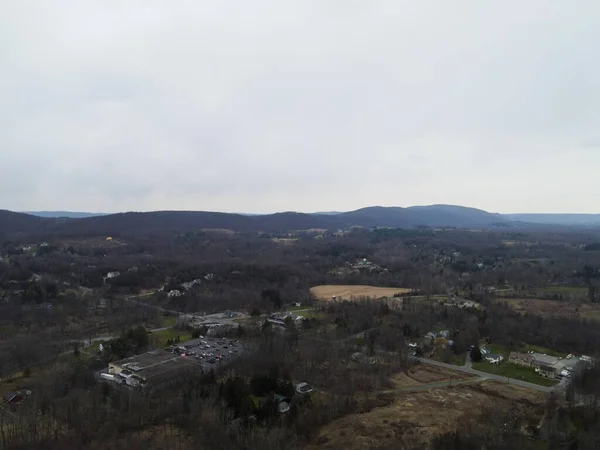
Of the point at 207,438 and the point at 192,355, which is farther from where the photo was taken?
the point at 192,355

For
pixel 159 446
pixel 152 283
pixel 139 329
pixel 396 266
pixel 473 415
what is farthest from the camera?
pixel 396 266

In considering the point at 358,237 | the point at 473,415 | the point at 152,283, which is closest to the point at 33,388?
the point at 473,415

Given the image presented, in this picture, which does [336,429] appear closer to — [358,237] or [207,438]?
[207,438]

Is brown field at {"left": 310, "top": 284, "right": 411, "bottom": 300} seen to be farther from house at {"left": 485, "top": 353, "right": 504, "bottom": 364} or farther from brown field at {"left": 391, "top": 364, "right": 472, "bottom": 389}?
brown field at {"left": 391, "top": 364, "right": 472, "bottom": 389}

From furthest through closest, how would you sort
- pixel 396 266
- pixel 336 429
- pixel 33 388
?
pixel 396 266
pixel 33 388
pixel 336 429

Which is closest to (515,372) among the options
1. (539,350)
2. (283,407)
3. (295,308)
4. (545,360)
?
(545,360)

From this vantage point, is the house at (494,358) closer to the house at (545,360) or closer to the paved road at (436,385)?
the house at (545,360)

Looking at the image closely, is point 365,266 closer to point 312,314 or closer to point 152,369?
point 312,314

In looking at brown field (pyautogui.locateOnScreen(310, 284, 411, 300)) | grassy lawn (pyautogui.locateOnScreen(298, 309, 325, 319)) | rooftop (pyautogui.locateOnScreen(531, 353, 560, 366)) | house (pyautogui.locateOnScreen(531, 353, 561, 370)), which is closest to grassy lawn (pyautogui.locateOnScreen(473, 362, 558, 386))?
house (pyautogui.locateOnScreen(531, 353, 561, 370))
